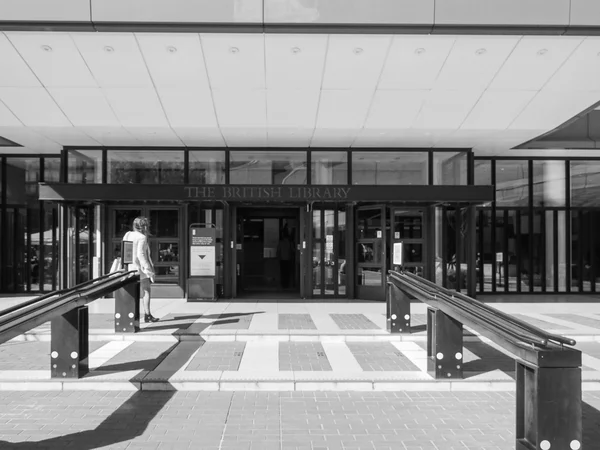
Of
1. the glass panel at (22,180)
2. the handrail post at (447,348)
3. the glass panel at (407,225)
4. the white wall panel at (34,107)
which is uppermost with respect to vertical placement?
the white wall panel at (34,107)

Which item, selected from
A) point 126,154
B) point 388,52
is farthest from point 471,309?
point 126,154

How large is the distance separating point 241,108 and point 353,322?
15.6 ft

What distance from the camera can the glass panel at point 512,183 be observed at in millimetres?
14359

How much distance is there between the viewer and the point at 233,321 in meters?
9.30

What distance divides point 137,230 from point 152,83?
276 cm

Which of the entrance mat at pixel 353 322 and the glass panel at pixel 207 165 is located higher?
the glass panel at pixel 207 165

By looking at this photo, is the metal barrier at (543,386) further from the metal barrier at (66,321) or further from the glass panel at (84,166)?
the glass panel at (84,166)

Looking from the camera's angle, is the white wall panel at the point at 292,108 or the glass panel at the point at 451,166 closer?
the white wall panel at the point at 292,108

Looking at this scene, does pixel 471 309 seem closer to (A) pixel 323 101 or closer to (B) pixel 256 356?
(B) pixel 256 356

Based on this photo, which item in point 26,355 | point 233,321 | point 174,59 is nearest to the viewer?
point 26,355

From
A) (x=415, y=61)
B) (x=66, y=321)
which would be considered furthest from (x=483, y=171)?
(x=66, y=321)

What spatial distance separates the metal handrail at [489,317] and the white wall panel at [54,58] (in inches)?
265

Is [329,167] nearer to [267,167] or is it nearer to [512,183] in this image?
[267,167]

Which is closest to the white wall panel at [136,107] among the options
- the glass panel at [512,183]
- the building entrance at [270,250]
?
the building entrance at [270,250]
